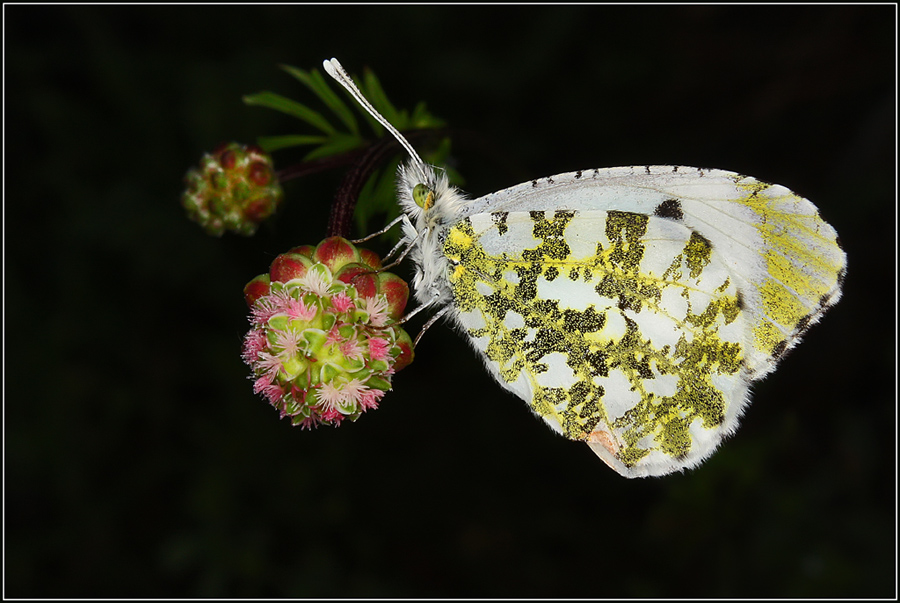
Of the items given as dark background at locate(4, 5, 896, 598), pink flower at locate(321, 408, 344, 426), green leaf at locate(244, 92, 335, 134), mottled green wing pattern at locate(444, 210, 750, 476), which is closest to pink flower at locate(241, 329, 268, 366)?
pink flower at locate(321, 408, 344, 426)

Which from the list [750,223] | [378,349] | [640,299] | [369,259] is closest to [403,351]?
[378,349]

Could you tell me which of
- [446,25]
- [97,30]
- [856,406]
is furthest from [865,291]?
[97,30]

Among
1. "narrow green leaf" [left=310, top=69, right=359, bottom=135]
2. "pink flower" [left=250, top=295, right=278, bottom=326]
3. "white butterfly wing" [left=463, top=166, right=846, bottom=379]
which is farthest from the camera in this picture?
"narrow green leaf" [left=310, top=69, right=359, bottom=135]

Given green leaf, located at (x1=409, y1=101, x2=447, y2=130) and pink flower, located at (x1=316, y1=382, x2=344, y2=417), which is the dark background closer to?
green leaf, located at (x1=409, y1=101, x2=447, y2=130)

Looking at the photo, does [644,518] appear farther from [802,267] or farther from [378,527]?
[802,267]

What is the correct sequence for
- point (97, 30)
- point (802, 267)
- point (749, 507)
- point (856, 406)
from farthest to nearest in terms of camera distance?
1. point (856, 406)
2. point (97, 30)
3. point (749, 507)
4. point (802, 267)

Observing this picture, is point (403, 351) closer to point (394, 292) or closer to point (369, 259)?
point (394, 292)

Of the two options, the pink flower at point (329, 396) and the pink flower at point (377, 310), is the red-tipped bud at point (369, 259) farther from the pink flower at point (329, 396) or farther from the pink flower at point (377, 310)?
the pink flower at point (329, 396)
